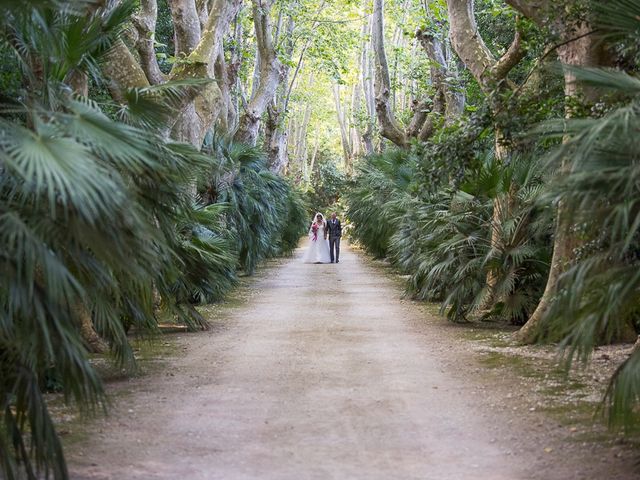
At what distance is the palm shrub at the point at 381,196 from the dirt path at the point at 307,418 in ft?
33.5

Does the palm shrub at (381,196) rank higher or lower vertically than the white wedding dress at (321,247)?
higher

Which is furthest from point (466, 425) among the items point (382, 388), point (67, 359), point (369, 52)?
point (369, 52)

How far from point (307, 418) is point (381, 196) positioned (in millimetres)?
20713

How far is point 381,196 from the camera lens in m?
28.6

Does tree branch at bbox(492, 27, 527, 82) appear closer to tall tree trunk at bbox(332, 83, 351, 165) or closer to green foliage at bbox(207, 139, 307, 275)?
green foliage at bbox(207, 139, 307, 275)

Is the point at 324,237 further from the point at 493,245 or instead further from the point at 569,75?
the point at 569,75

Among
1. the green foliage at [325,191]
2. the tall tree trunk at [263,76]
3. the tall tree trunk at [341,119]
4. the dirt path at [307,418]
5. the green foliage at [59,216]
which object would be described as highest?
the tall tree trunk at [341,119]

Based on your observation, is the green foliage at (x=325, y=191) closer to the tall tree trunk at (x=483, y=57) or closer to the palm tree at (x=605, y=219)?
the tall tree trunk at (x=483, y=57)

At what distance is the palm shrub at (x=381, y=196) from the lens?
25.1 m

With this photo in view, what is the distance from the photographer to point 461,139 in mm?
10586

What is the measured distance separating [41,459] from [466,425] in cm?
353

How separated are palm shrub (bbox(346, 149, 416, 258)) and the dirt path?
33.5 ft

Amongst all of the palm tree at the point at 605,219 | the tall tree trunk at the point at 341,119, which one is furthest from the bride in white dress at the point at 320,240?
the palm tree at the point at 605,219

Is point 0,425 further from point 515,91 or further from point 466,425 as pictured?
point 515,91
